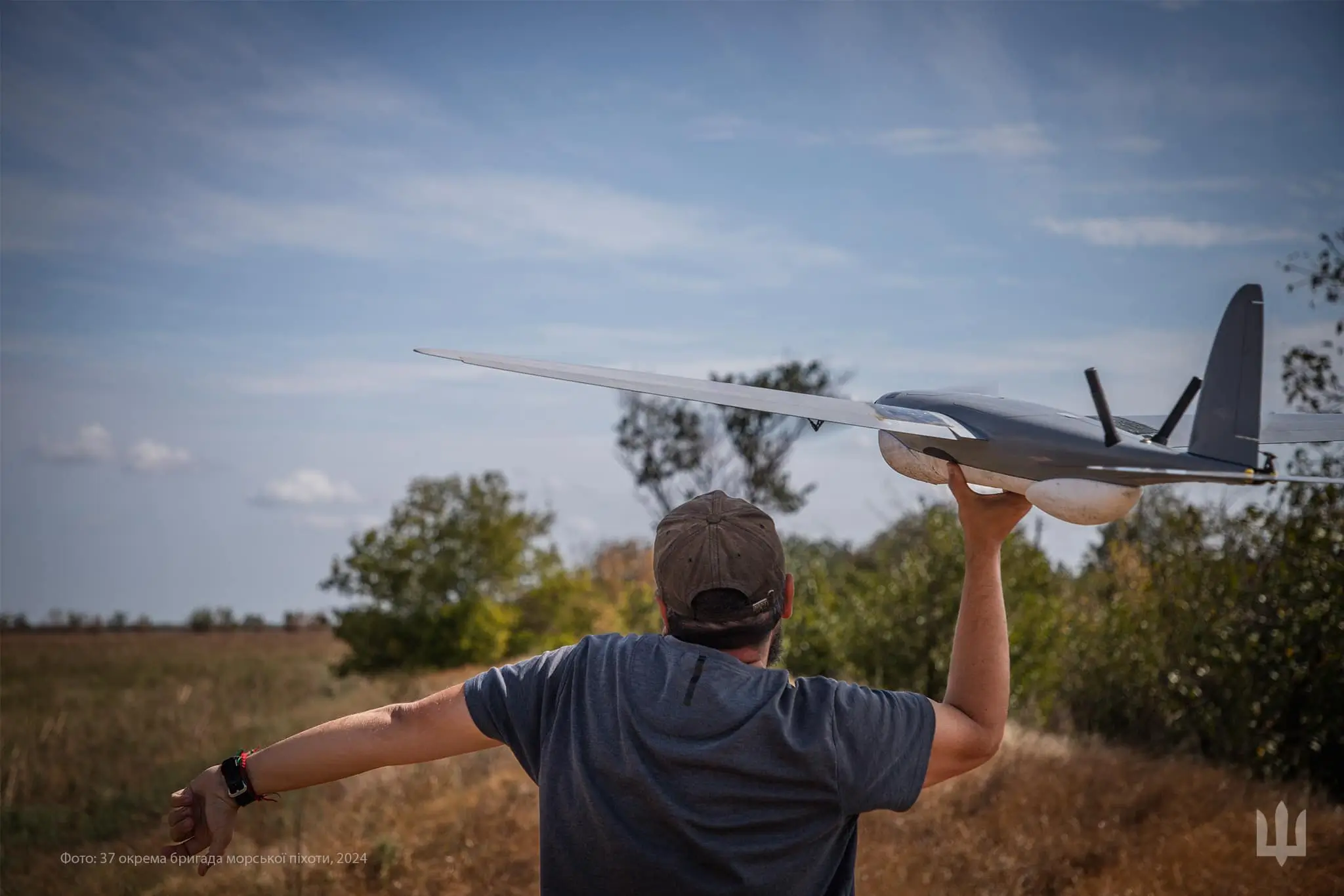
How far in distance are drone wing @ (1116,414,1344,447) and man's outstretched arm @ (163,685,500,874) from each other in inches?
63.6

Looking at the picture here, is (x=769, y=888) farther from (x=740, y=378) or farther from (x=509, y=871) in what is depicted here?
(x=740, y=378)

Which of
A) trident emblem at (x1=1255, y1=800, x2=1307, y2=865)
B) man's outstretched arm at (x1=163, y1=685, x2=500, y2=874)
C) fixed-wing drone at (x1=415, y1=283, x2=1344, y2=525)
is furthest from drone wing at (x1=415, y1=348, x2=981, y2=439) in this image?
trident emblem at (x1=1255, y1=800, x2=1307, y2=865)

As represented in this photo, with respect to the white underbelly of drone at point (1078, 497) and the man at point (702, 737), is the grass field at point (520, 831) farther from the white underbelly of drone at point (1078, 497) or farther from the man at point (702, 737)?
the white underbelly of drone at point (1078, 497)

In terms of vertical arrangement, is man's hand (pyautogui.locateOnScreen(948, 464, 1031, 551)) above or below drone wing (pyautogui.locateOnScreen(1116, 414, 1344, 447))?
below

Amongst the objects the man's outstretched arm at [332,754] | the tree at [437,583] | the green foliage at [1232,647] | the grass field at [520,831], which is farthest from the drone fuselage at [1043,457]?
the tree at [437,583]

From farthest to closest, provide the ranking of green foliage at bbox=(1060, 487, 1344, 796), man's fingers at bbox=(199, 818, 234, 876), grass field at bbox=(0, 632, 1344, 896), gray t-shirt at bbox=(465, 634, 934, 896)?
1. green foliage at bbox=(1060, 487, 1344, 796)
2. grass field at bbox=(0, 632, 1344, 896)
3. man's fingers at bbox=(199, 818, 234, 876)
4. gray t-shirt at bbox=(465, 634, 934, 896)

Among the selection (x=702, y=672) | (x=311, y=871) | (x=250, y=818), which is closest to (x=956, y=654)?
(x=702, y=672)

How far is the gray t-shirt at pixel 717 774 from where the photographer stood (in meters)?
1.84

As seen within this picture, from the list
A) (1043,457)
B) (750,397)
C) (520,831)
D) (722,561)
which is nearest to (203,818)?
(722,561)

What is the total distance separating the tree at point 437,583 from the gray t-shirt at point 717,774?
53.4ft

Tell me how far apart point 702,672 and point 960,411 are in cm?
87

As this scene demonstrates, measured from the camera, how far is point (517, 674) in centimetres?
209

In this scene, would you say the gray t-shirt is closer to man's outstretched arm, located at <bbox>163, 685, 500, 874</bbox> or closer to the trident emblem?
man's outstretched arm, located at <bbox>163, 685, 500, 874</bbox>

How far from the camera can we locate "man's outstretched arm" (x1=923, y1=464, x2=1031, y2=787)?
77.9 inches
